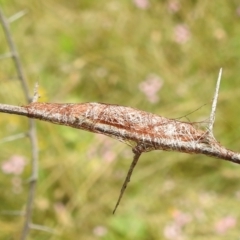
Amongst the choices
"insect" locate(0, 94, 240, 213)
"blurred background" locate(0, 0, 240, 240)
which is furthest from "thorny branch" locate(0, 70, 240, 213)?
"blurred background" locate(0, 0, 240, 240)

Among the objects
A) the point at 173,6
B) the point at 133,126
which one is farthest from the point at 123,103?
the point at 133,126

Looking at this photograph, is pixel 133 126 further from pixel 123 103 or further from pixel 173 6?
pixel 173 6

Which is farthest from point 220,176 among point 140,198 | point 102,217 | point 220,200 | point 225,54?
point 225,54

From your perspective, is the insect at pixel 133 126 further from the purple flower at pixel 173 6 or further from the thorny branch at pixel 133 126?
the purple flower at pixel 173 6

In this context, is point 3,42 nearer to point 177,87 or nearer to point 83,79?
point 83,79

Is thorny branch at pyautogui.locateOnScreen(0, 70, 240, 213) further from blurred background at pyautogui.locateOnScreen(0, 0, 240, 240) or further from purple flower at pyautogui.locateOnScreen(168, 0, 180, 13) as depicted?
purple flower at pyautogui.locateOnScreen(168, 0, 180, 13)

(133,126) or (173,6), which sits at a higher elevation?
(173,6)

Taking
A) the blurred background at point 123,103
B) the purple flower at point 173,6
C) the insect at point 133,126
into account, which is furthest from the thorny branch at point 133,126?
the purple flower at point 173,6
